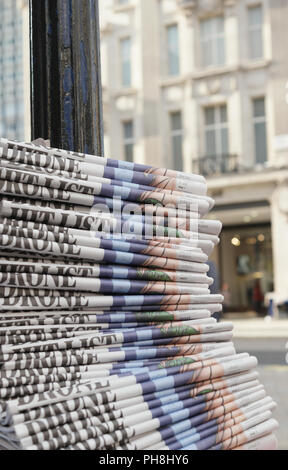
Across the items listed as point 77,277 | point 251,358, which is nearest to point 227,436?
point 251,358

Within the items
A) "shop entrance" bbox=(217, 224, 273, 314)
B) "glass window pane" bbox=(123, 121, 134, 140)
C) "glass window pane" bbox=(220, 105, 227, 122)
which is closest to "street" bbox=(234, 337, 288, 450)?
"shop entrance" bbox=(217, 224, 273, 314)

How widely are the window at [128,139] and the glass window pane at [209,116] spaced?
2.75 m

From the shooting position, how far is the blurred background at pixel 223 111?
22.0 meters

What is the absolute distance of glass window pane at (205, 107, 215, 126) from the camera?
23312 mm

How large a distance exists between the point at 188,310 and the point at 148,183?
27cm

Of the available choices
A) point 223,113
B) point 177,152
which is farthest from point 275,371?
point 223,113

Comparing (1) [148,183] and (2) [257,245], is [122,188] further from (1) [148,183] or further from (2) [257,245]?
(2) [257,245]

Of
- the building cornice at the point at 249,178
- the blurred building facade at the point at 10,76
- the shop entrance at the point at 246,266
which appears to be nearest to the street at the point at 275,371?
the building cornice at the point at 249,178

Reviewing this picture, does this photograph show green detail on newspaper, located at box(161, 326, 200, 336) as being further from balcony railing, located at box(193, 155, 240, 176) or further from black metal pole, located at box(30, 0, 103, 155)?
balcony railing, located at box(193, 155, 240, 176)

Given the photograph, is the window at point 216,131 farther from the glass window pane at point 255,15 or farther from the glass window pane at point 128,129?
the glass window pane at point 255,15

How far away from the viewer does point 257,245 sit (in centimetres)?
2481

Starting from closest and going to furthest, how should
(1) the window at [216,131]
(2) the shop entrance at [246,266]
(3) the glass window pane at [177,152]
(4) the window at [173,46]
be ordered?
(1) the window at [216,131] → (3) the glass window pane at [177,152] → (4) the window at [173,46] → (2) the shop entrance at [246,266]

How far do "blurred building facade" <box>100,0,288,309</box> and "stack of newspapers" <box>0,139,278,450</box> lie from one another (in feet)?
66.7

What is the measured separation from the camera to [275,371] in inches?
391
